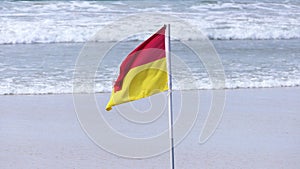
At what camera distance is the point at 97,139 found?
278 inches

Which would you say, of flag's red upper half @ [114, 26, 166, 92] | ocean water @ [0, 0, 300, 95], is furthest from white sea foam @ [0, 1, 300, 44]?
flag's red upper half @ [114, 26, 166, 92]

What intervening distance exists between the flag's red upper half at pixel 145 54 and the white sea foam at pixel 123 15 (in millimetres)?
8371

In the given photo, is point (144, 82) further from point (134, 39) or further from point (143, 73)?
point (134, 39)

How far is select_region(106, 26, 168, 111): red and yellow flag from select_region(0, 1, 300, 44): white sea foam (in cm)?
839

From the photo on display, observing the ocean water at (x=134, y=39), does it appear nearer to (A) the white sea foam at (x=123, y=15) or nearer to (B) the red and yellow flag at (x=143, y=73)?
(A) the white sea foam at (x=123, y=15)

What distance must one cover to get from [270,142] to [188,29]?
723 centimetres

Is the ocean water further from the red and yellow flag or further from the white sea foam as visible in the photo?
the red and yellow flag

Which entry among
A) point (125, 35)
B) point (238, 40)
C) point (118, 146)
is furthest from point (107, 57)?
point (118, 146)

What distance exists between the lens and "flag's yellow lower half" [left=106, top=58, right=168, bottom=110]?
187 inches

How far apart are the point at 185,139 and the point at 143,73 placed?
7.78ft

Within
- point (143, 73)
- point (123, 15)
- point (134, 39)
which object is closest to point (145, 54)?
point (143, 73)

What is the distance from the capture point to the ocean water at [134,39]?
9.56 m

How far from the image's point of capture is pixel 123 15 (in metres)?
15.3

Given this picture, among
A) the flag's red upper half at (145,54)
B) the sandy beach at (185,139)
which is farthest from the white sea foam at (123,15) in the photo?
the flag's red upper half at (145,54)
